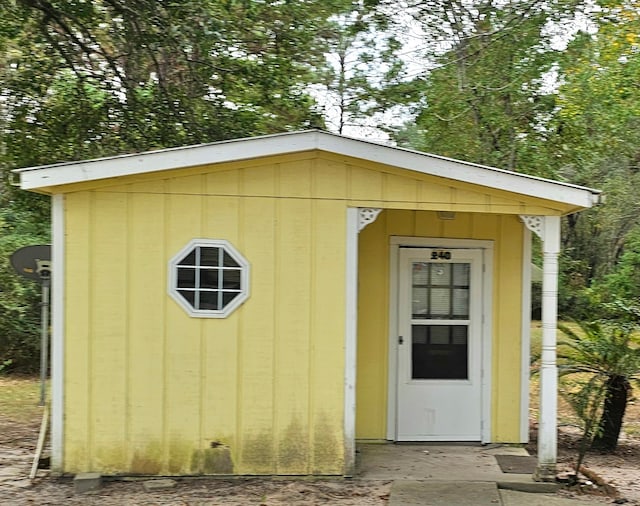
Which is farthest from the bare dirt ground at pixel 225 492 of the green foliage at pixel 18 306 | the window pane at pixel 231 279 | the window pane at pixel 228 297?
the green foliage at pixel 18 306

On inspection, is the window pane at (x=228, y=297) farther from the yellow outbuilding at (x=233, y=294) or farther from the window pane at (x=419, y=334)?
the window pane at (x=419, y=334)

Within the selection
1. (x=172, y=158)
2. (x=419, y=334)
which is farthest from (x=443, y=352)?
(x=172, y=158)

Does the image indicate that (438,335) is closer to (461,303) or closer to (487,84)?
(461,303)

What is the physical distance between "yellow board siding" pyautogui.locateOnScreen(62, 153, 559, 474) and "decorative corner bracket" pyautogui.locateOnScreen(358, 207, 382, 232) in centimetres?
5

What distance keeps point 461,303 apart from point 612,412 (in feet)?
6.83

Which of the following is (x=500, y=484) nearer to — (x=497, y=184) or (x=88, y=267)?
(x=497, y=184)

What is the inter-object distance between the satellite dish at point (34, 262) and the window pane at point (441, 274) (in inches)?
144

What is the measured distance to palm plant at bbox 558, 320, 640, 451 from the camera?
702 centimetres

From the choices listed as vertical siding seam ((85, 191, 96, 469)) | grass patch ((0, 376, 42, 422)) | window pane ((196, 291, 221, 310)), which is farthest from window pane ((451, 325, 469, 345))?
grass patch ((0, 376, 42, 422))

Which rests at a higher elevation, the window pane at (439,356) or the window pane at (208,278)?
the window pane at (208,278)

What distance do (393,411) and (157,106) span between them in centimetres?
614

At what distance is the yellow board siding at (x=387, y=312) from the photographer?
6988mm

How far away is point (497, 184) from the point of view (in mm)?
5688

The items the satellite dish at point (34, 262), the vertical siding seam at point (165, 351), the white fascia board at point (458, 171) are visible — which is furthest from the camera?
the satellite dish at point (34, 262)
